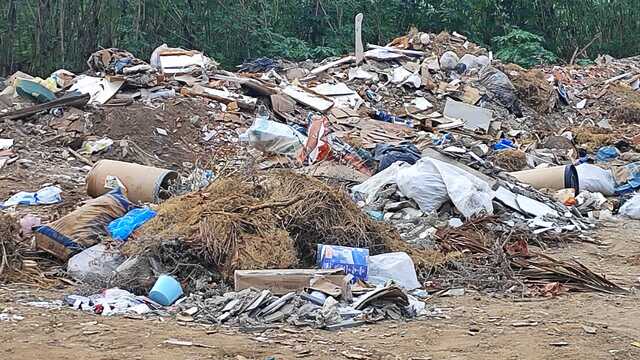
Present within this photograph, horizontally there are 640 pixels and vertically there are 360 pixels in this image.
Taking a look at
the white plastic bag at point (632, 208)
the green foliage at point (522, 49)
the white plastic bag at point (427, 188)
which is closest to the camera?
the white plastic bag at point (427, 188)

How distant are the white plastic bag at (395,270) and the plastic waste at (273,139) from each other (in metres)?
4.45

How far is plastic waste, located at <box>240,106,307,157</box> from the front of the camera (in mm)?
10773

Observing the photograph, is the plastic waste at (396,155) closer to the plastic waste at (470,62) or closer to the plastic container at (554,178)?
the plastic container at (554,178)

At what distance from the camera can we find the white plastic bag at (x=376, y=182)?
861 centimetres

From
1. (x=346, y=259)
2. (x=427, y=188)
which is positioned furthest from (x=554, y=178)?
(x=346, y=259)

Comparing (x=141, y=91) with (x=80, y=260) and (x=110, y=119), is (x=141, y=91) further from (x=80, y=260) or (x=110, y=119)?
(x=80, y=260)

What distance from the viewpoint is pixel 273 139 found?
1093cm

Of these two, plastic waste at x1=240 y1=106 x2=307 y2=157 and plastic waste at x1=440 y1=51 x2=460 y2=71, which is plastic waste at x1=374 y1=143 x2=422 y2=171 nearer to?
plastic waste at x1=240 y1=106 x2=307 y2=157

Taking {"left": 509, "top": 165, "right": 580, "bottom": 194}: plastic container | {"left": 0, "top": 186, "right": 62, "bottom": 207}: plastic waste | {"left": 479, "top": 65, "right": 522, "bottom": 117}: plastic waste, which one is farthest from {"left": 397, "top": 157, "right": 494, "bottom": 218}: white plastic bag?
{"left": 479, "top": 65, "right": 522, "bottom": 117}: plastic waste

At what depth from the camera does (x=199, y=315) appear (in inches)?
213

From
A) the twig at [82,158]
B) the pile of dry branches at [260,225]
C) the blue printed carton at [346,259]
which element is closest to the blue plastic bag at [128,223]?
the pile of dry branches at [260,225]

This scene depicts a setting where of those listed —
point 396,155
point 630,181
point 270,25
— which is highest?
point 396,155

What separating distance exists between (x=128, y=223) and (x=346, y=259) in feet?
6.15

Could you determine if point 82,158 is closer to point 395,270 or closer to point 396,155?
point 396,155
